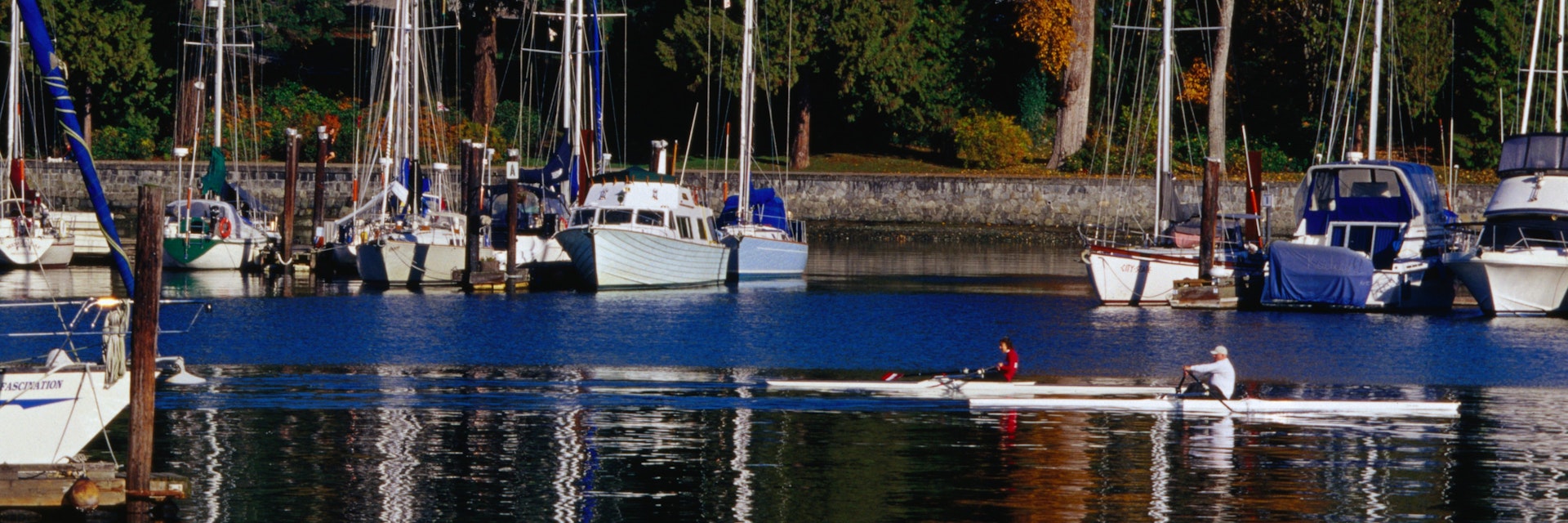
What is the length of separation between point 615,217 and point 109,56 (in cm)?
3165

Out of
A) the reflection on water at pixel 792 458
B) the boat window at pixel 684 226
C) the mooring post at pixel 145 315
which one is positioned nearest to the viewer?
the mooring post at pixel 145 315

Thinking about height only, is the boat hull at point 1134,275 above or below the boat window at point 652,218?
below

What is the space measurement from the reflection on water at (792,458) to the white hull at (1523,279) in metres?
13.2

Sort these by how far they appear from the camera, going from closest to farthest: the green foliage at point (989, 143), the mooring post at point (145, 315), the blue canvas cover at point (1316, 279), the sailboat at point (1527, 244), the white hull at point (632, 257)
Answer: the mooring post at point (145, 315) < the sailboat at point (1527, 244) < the blue canvas cover at point (1316, 279) < the white hull at point (632, 257) < the green foliage at point (989, 143)

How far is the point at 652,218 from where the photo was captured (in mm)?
46219

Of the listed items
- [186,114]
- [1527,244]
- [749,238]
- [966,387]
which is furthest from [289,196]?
[1527,244]

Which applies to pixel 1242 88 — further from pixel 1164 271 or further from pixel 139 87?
pixel 139 87

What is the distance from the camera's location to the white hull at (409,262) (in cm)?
4562

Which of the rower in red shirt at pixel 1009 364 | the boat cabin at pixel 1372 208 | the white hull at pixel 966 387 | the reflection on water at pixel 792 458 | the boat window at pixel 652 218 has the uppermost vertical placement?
the boat cabin at pixel 1372 208

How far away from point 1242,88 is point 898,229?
14793mm

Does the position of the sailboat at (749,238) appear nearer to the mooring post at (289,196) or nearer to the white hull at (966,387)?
the mooring post at (289,196)

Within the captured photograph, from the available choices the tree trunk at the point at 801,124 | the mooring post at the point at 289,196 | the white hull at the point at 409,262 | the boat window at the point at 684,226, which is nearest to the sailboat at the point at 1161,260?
the boat window at the point at 684,226

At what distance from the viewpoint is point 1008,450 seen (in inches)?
884

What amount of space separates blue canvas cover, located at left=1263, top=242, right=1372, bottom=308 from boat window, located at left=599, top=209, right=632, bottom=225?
15.3 metres
